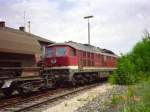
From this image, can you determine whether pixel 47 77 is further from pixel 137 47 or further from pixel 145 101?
pixel 145 101

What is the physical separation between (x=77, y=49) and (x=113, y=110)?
51.6ft

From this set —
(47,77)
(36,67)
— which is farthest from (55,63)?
(36,67)

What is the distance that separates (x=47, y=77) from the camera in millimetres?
23969

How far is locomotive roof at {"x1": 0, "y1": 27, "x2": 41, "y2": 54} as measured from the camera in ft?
59.6

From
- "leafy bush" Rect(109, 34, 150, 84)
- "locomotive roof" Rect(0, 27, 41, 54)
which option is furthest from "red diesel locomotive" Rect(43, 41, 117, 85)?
"locomotive roof" Rect(0, 27, 41, 54)

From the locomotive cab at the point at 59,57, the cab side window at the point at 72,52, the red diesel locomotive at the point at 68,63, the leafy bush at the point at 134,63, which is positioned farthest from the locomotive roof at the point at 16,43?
the leafy bush at the point at 134,63

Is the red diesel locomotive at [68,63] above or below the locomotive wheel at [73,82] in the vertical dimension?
above

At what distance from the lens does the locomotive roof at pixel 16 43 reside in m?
18.2

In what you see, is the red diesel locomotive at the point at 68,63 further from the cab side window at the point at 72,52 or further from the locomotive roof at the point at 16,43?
the locomotive roof at the point at 16,43

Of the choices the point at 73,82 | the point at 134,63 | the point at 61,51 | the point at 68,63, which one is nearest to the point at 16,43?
the point at 68,63

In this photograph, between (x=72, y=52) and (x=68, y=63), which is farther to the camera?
(x=72, y=52)

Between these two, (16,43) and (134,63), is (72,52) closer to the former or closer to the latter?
(134,63)

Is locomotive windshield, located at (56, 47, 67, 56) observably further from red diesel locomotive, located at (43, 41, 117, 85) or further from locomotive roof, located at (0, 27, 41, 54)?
locomotive roof, located at (0, 27, 41, 54)

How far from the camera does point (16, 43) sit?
19297 millimetres
